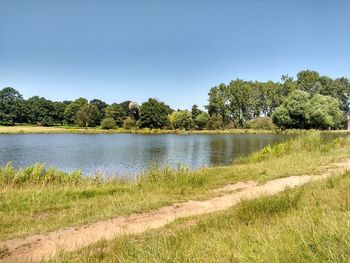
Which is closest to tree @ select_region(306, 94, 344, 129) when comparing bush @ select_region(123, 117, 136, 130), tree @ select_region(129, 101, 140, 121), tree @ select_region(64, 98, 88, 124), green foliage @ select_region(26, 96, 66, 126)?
bush @ select_region(123, 117, 136, 130)

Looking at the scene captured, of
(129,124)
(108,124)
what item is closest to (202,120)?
(129,124)

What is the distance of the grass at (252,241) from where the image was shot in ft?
10.9

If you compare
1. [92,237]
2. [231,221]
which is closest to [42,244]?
[92,237]

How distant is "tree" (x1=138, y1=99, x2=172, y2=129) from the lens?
85.1 meters

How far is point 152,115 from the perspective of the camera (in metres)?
85.1

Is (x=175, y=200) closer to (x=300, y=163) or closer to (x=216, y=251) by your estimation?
(x=216, y=251)

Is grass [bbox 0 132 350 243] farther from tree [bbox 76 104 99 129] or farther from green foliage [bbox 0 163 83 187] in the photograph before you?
tree [bbox 76 104 99 129]

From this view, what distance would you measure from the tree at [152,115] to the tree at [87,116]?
15762 millimetres

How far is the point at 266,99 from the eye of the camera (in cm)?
9969

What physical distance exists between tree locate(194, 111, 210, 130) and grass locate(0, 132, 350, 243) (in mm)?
72058

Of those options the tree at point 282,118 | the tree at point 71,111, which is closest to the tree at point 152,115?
the tree at point 71,111

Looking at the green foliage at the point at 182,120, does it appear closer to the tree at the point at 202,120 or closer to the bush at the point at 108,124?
the tree at the point at 202,120

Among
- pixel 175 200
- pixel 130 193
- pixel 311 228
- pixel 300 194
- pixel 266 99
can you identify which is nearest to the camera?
pixel 311 228

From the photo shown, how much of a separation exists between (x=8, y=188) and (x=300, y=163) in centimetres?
1208
